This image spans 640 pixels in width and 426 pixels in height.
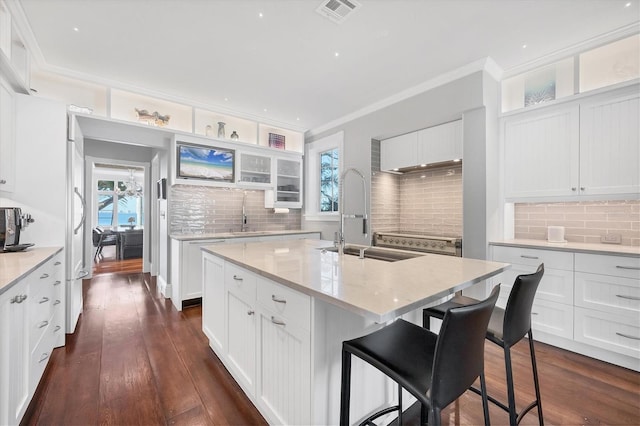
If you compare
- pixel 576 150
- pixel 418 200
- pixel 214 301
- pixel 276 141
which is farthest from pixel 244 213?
pixel 576 150

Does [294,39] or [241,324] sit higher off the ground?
[294,39]

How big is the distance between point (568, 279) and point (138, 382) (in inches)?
138

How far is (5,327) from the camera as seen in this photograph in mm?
1271

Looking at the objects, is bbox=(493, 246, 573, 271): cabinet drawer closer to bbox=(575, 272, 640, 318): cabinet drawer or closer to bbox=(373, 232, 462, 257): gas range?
bbox=(575, 272, 640, 318): cabinet drawer

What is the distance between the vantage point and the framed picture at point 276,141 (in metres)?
4.86

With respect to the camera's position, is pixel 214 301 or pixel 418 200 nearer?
pixel 214 301

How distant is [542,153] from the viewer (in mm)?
2764

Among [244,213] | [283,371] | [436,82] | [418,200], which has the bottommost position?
[283,371]

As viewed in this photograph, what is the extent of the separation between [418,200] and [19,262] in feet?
13.2

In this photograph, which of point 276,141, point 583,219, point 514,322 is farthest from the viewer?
point 276,141

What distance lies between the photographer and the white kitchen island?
1112mm

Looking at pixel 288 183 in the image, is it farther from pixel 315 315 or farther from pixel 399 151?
pixel 315 315

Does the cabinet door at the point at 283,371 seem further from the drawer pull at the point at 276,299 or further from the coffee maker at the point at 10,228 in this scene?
the coffee maker at the point at 10,228

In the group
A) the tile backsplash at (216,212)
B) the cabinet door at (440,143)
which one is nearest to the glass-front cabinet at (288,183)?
the tile backsplash at (216,212)
